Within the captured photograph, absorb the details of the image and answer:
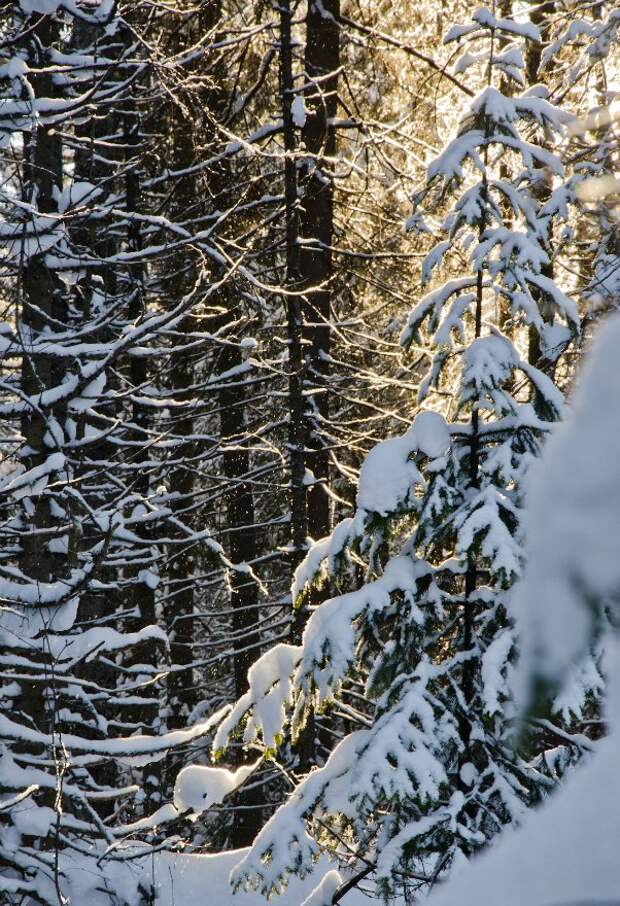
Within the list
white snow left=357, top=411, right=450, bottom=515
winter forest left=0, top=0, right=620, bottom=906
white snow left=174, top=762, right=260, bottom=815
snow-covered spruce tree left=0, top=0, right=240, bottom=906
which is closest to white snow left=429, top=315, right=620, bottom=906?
winter forest left=0, top=0, right=620, bottom=906

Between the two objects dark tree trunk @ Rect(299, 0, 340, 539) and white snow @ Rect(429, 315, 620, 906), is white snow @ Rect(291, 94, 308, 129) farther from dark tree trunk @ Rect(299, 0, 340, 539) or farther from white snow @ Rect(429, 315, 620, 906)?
white snow @ Rect(429, 315, 620, 906)

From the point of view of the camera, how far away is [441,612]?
176 inches

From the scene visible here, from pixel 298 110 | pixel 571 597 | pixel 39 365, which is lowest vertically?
pixel 39 365

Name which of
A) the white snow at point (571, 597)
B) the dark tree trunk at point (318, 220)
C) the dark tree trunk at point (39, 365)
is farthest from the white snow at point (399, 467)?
the dark tree trunk at point (318, 220)

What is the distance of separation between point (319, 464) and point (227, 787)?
4805mm

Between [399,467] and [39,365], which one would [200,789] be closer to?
[399,467]

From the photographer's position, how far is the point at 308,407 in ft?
32.1

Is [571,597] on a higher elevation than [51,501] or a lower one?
higher

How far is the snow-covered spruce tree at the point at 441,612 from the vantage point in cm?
405

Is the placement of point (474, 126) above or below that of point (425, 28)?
below

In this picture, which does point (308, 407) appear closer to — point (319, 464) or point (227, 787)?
point (319, 464)

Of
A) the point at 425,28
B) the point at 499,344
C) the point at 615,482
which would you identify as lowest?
the point at 499,344

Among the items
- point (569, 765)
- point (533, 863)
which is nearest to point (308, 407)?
point (569, 765)

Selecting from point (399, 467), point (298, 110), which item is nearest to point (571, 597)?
point (399, 467)
